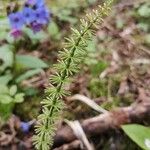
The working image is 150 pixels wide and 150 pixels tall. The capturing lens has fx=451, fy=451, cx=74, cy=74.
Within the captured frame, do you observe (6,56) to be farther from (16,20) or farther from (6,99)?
(6,99)

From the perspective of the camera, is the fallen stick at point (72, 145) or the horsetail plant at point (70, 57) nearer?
the horsetail plant at point (70, 57)

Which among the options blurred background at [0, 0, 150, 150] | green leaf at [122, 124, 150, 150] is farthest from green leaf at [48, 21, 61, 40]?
green leaf at [122, 124, 150, 150]

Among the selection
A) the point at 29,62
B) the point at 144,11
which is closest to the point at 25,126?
the point at 29,62

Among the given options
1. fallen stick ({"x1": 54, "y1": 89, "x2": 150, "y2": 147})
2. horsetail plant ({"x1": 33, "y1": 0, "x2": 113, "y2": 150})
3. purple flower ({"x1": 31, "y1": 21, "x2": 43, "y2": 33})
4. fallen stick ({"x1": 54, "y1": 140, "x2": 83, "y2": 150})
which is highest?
horsetail plant ({"x1": 33, "y1": 0, "x2": 113, "y2": 150})

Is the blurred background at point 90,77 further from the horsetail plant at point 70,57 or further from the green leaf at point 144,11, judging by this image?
the horsetail plant at point 70,57

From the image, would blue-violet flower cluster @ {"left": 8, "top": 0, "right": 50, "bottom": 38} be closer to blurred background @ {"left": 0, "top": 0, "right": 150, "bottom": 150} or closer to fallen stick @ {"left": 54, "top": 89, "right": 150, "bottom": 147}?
blurred background @ {"left": 0, "top": 0, "right": 150, "bottom": 150}

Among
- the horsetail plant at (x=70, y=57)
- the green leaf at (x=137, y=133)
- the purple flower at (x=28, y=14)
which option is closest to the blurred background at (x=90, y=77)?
the green leaf at (x=137, y=133)

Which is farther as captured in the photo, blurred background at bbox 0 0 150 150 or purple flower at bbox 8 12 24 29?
purple flower at bbox 8 12 24 29
